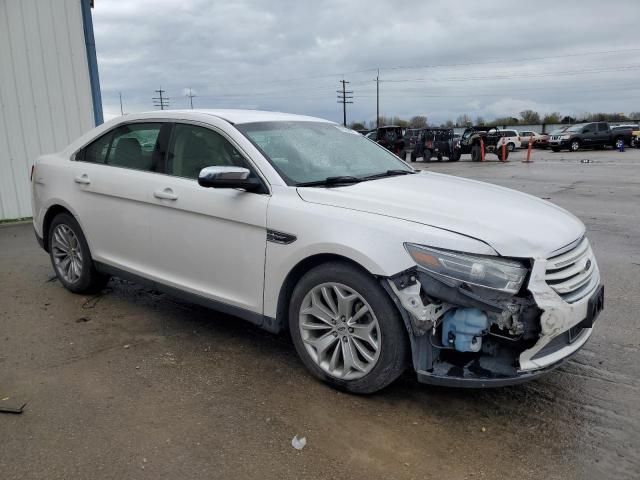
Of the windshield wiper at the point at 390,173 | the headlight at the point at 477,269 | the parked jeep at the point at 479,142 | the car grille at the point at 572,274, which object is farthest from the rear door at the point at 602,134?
the headlight at the point at 477,269

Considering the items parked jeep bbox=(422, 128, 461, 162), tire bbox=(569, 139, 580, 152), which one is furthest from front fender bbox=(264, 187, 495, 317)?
tire bbox=(569, 139, 580, 152)

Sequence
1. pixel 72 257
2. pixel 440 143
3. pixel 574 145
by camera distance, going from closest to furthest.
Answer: pixel 72 257, pixel 440 143, pixel 574 145

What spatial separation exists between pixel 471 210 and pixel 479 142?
26475 mm

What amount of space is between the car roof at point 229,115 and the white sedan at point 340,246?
0.06ft

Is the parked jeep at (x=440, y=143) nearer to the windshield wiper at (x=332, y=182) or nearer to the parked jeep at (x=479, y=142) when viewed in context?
the parked jeep at (x=479, y=142)

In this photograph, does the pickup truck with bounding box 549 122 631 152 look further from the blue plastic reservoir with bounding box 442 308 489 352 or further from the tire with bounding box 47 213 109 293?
the blue plastic reservoir with bounding box 442 308 489 352

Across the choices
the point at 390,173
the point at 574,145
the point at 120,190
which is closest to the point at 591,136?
the point at 574,145

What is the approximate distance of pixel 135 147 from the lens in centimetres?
444

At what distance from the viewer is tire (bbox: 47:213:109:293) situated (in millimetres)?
4832

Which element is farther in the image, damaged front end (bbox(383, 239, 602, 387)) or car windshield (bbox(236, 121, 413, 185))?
car windshield (bbox(236, 121, 413, 185))

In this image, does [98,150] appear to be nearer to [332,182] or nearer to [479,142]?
[332,182]

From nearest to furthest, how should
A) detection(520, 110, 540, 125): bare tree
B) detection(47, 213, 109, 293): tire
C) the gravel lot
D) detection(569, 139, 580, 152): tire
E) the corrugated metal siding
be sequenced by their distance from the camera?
the gravel lot → detection(47, 213, 109, 293): tire → the corrugated metal siding → detection(569, 139, 580, 152): tire → detection(520, 110, 540, 125): bare tree

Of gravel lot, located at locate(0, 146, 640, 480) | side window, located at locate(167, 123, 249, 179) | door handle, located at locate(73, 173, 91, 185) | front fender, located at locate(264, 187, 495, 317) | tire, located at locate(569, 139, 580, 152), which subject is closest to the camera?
gravel lot, located at locate(0, 146, 640, 480)

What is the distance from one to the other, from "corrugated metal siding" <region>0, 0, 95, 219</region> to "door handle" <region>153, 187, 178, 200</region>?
6.62 metres
